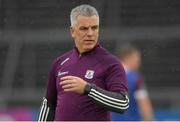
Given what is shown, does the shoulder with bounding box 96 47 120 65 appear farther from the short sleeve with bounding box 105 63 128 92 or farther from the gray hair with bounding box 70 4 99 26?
the gray hair with bounding box 70 4 99 26

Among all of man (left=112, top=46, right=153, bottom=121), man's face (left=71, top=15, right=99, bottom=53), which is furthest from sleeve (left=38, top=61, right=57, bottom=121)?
man (left=112, top=46, right=153, bottom=121)

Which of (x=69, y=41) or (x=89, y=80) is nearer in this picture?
(x=89, y=80)

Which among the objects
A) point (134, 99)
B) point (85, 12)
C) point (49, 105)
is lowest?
point (134, 99)

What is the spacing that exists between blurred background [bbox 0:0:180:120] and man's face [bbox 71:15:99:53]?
651cm

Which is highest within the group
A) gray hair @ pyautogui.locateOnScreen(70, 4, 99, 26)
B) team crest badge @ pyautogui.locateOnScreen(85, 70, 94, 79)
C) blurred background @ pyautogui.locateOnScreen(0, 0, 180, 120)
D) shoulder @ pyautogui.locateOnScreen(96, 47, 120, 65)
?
gray hair @ pyautogui.locateOnScreen(70, 4, 99, 26)

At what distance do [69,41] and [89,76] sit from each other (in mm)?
6970

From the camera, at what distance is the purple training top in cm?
469

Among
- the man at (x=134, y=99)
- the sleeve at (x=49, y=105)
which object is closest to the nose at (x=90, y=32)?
the sleeve at (x=49, y=105)

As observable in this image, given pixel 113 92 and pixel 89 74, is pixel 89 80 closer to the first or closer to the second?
pixel 89 74

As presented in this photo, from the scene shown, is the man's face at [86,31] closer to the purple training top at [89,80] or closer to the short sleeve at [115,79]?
the purple training top at [89,80]

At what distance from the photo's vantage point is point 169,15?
1221 cm

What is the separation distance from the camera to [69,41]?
11703mm

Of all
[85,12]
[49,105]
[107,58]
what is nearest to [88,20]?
[85,12]

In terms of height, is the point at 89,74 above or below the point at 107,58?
below
